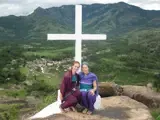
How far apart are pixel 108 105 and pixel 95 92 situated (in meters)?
1.42

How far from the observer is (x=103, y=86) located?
1487 cm

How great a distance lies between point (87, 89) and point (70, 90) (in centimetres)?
52

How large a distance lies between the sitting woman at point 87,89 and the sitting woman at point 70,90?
0.61ft

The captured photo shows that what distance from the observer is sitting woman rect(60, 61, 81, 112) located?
33.3ft

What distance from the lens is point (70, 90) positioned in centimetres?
1030

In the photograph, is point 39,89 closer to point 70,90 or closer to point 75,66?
point 70,90

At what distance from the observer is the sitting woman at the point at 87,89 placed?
33.5ft

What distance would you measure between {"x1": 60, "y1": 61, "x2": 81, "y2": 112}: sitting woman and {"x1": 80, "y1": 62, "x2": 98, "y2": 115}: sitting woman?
0.61 feet

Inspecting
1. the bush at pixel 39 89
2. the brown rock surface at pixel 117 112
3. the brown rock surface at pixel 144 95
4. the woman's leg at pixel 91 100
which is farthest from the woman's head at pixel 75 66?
the bush at pixel 39 89

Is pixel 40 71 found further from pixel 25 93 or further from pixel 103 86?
pixel 103 86

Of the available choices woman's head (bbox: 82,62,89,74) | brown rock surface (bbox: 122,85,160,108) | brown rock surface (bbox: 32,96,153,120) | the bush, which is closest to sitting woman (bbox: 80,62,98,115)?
woman's head (bbox: 82,62,89,74)

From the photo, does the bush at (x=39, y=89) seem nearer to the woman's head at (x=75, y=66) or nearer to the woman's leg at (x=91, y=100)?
the woman's leg at (x=91, y=100)

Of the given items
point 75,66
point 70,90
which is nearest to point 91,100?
point 70,90

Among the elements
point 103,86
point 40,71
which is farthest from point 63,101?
point 40,71
